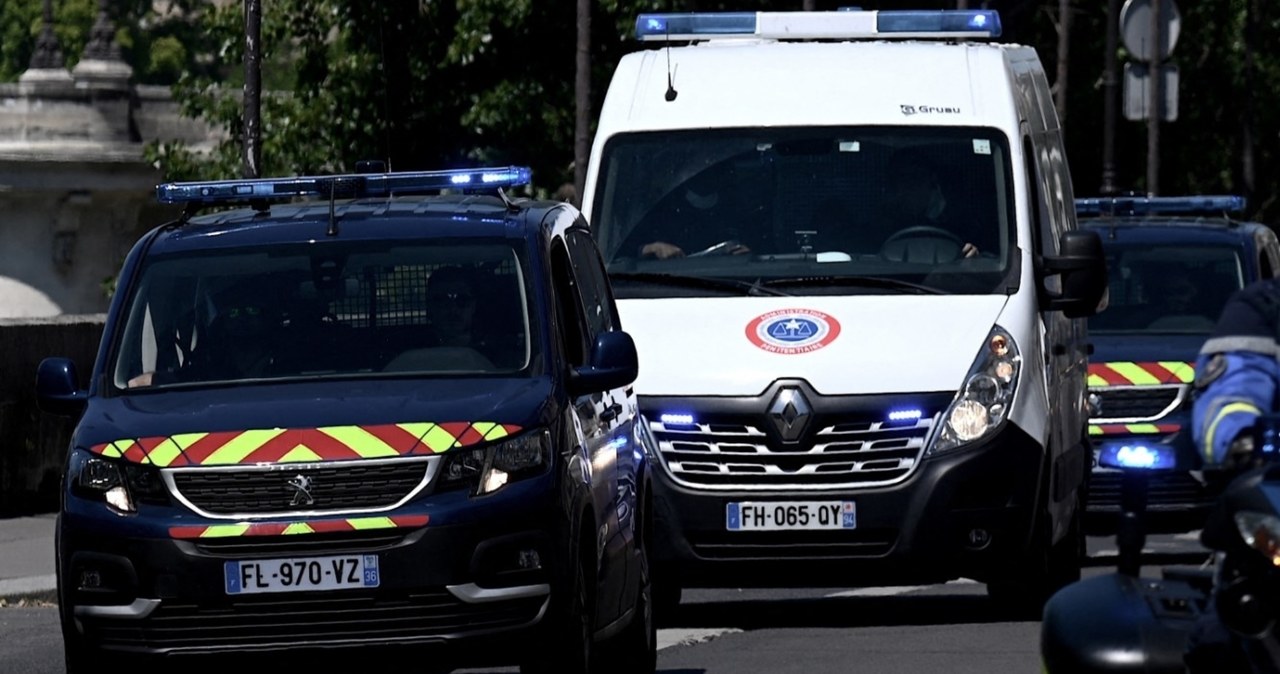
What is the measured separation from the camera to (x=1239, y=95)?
167 ft

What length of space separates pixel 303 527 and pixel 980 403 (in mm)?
3889

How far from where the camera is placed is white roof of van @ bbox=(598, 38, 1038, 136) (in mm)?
12641

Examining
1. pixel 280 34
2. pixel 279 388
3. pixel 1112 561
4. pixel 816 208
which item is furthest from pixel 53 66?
pixel 279 388

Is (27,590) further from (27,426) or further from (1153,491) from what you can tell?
(1153,491)

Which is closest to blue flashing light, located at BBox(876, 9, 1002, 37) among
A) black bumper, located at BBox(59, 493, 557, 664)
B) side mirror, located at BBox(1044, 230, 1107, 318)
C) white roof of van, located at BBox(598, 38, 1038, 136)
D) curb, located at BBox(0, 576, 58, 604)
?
white roof of van, located at BBox(598, 38, 1038, 136)

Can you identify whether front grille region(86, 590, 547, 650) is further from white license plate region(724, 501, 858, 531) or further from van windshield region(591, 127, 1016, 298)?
van windshield region(591, 127, 1016, 298)

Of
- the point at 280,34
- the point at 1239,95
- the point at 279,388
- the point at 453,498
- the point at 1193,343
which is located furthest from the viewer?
the point at 1239,95

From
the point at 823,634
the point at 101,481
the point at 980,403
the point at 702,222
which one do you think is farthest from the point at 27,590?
the point at 101,481

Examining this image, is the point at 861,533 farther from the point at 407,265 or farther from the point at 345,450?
the point at 345,450

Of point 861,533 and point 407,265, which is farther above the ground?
point 407,265

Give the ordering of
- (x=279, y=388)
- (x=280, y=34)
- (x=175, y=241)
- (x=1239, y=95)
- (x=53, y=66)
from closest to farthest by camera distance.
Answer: (x=279, y=388) < (x=175, y=241) < (x=280, y=34) < (x=53, y=66) < (x=1239, y=95)

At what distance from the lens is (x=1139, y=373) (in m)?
16.4

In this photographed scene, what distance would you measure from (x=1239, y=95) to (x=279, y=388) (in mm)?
43145

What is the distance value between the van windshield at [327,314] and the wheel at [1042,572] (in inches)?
125
